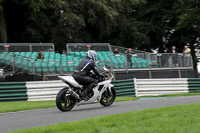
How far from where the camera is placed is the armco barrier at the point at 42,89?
688 inches

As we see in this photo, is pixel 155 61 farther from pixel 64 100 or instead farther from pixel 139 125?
pixel 139 125

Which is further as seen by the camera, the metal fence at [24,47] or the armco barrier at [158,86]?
the metal fence at [24,47]

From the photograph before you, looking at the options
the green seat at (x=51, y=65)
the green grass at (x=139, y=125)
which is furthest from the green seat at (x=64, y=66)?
the green grass at (x=139, y=125)

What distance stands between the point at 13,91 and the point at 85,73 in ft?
21.3

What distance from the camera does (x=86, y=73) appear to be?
1146 cm

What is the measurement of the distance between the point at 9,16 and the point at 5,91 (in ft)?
48.9

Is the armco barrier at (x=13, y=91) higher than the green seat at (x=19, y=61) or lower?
lower

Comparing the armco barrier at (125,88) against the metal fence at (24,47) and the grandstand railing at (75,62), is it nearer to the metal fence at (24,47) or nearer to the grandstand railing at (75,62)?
the grandstand railing at (75,62)

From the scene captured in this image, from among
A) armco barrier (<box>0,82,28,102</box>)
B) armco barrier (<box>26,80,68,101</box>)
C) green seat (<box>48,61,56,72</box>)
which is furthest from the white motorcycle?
green seat (<box>48,61,56,72</box>)

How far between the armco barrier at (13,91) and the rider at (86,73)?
634cm

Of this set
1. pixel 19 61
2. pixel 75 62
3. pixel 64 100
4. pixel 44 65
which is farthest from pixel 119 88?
pixel 64 100

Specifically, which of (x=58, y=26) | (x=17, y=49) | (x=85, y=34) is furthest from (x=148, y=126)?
(x=85, y=34)

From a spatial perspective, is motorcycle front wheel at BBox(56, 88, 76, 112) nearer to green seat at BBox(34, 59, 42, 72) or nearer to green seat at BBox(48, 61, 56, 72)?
green seat at BBox(34, 59, 42, 72)

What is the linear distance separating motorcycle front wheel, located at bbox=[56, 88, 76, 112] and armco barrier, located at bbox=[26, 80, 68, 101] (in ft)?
21.8
